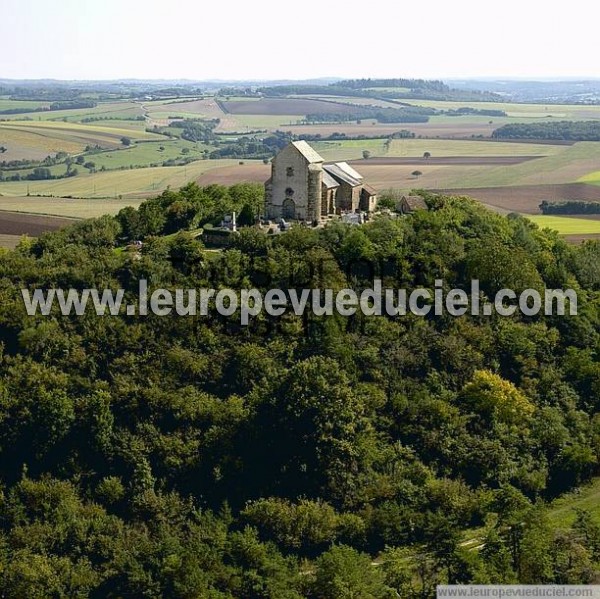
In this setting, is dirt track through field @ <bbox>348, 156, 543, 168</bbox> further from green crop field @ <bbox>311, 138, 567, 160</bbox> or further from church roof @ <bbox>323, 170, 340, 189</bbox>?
church roof @ <bbox>323, 170, 340, 189</bbox>

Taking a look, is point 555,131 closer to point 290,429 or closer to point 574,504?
point 574,504

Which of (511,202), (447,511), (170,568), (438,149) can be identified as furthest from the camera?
(438,149)

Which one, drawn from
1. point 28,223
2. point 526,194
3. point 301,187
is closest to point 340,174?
point 301,187

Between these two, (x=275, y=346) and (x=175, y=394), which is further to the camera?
(x=275, y=346)

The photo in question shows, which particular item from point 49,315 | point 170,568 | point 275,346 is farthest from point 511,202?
point 170,568

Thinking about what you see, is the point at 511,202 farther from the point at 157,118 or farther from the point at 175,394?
the point at 157,118

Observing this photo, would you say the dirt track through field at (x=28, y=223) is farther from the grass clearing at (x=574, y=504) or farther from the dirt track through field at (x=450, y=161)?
the dirt track through field at (x=450, y=161)

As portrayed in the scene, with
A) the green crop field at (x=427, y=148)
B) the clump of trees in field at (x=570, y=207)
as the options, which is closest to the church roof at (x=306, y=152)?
the clump of trees in field at (x=570, y=207)

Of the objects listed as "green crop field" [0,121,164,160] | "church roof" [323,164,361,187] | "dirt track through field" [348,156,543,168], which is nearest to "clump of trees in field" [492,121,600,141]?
"dirt track through field" [348,156,543,168]
